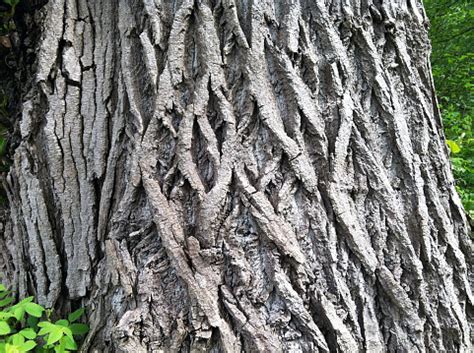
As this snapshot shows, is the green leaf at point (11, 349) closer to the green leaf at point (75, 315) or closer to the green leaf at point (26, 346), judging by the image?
the green leaf at point (26, 346)

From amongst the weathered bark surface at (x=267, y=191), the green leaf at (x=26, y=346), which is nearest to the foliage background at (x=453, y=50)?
the weathered bark surface at (x=267, y=191)

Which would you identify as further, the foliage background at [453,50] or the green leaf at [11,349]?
the foliage background at [453,50]

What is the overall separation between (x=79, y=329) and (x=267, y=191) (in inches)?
34.9

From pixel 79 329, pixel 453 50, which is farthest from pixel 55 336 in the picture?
pixel 453 50

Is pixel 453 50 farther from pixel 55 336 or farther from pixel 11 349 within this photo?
pixel 11 349

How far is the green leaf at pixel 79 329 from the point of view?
149 cm

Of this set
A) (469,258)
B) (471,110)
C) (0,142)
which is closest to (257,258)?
(469,258)

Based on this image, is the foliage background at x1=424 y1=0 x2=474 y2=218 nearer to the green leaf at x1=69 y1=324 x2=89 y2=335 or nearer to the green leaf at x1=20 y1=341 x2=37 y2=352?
the green leaf at x1=69 y1=324 x2=89 y2=335

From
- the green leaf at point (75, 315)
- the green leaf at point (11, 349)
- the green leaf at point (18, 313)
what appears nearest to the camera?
the green leaf at point (11, 349)

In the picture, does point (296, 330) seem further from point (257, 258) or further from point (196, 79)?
point (196, 79)

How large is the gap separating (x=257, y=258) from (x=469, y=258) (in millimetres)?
986

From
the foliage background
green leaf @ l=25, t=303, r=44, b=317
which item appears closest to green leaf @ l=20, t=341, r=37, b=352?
green leaf @ l=25, t=303, r=44, b=317

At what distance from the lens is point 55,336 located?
1324 millimetres

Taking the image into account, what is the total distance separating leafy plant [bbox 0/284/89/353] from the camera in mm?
1333
